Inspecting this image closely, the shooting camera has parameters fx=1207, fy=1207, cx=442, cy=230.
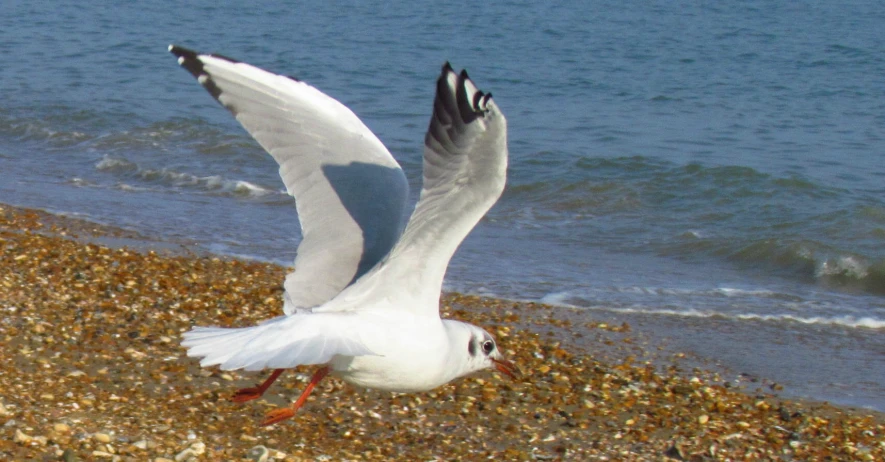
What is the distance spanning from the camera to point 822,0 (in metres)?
25.7

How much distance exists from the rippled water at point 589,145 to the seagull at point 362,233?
10.0 feet

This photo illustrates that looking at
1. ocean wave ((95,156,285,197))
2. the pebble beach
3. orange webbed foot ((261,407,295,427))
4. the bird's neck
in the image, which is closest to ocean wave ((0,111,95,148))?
ocean wave ((95,156,285,197))

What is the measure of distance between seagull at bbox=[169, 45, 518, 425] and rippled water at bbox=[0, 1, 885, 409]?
306 centimetres

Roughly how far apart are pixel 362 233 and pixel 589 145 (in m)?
9.41

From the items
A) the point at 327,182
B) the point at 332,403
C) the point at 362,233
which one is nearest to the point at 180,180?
the point at 332,403

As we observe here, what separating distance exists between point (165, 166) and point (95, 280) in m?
5.91

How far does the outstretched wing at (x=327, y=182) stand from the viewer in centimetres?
501

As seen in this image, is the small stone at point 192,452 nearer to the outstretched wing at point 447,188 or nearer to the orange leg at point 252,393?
the orange leg at point 252,393

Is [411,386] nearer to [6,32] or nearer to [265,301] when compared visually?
[265,301]

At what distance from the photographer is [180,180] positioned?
12719mm

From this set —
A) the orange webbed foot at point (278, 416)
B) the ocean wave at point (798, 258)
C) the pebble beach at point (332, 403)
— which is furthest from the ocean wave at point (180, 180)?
the orange webbed foot at point (278, 416)

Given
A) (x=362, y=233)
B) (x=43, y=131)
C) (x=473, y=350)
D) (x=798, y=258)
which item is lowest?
(x=43, y=131)

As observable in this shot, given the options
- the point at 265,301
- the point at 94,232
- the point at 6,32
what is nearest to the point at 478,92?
the point at 265,301

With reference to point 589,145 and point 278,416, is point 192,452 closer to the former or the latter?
point 278,416
